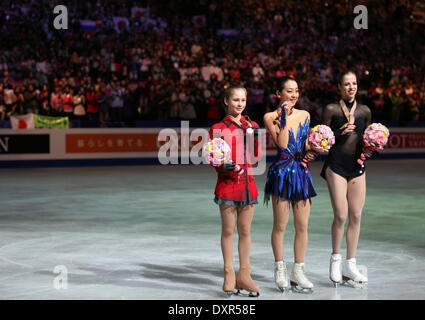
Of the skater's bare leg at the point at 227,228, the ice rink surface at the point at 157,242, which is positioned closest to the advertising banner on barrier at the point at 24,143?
→ the ice rink surface at the point at 157,242

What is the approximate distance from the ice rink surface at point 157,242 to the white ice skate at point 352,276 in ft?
0.36

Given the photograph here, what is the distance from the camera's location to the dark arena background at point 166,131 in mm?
8016

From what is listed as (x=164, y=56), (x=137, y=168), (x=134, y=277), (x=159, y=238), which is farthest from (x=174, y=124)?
(x=134, y=277)

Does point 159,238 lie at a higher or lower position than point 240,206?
lower

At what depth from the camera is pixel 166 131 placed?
22422mm

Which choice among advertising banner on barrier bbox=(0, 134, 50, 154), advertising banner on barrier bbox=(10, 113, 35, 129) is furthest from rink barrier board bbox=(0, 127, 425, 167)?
advertising banner on barrier bbox=(10, 113, 35, 129)

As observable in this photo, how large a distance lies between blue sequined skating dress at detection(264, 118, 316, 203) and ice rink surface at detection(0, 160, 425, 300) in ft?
2.96

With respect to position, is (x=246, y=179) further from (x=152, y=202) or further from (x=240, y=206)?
(x=152, y=202)

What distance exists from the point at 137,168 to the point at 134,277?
46.6 feet

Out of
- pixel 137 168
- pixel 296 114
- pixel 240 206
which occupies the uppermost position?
pixel 296 114

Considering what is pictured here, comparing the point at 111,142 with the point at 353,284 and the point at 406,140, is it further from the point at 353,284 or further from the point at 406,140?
the point at 353,284

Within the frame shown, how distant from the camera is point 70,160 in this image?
21.7 m

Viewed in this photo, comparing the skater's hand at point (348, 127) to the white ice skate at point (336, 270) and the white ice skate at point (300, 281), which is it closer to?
the white ice skate at point (336, 270)

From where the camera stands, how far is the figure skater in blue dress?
22.2 ft
